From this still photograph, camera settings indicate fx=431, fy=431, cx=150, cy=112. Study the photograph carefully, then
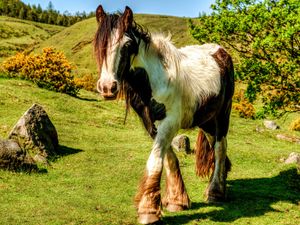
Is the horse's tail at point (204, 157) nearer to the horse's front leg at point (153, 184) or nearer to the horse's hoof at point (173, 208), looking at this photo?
the horse's hoof at point (173, 208)

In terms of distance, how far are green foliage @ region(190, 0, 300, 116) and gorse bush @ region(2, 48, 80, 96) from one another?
16.9 m

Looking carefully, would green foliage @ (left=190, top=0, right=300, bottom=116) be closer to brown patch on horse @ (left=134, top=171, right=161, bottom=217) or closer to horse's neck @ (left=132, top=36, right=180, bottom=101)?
horse's neck @ (left=132, top=36, right=180, bottom=101)

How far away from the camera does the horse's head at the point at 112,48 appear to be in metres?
7.65

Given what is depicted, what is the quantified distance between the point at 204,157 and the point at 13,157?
227 inches

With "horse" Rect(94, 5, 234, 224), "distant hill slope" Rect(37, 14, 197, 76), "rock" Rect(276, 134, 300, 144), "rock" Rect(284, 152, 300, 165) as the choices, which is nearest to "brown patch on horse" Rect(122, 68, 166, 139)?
"horse" Rect(94, 5, 234, 224)

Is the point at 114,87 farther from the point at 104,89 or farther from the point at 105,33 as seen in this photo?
the point at 105,33

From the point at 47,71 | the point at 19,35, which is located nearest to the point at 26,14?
the point at 19,35

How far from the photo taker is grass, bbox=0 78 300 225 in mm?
9977

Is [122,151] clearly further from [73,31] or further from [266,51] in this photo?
[73,31]

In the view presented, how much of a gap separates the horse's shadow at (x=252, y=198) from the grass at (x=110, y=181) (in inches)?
1.0

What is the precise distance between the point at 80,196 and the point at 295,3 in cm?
771

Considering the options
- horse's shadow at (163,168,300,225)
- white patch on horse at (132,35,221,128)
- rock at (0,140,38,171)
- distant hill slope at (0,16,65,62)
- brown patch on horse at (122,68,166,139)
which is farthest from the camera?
distant hill slope at (0,16,65,62)

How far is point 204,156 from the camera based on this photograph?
39.8 feet

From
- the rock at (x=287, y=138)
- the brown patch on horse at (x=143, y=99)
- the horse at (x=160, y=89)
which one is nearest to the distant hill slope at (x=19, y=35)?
the rock at (x=287, y=138)
